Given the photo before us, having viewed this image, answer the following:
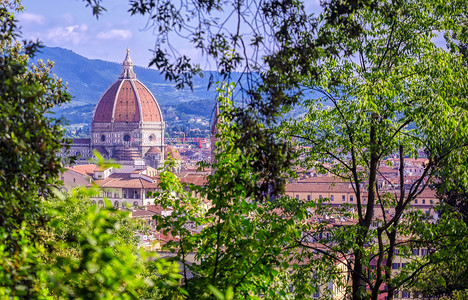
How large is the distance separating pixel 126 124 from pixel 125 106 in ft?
13.5

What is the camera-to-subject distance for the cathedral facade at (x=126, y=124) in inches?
5118

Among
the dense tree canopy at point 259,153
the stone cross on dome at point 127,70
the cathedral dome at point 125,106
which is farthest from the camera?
the stone cross on dome at point 127,70

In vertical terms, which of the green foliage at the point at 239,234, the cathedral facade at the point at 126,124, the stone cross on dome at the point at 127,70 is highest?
the stone cross on dome at the point at 127,70

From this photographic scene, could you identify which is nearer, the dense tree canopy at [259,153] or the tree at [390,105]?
the dense tree canopy at [259,153]

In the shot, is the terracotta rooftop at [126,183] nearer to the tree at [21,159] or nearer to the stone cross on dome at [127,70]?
the stone cross on dome at [127,70]

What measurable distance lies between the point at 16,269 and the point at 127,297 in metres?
0.78

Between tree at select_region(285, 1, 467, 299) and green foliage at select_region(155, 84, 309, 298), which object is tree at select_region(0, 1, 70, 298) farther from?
tree at select_region(285, 1, 467, 299)

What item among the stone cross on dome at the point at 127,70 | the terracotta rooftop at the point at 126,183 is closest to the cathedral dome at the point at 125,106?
the stone cross on dome at the point at 127,70

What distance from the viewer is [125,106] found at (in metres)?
134

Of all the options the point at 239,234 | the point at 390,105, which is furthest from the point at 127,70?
the point at 239,234

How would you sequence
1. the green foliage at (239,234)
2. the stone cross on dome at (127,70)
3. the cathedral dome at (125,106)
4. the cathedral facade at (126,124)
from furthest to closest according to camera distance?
the stone cross on dome at (127,70) → the cathedral dome at (125,106) → the cathedral facade at (126,124) → the green foliage at (239,234)

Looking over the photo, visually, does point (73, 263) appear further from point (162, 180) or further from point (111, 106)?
point (111, 106)

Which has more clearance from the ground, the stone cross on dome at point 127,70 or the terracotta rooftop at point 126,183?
the stone cross on dome at point 127,70

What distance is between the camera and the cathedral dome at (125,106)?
133m
